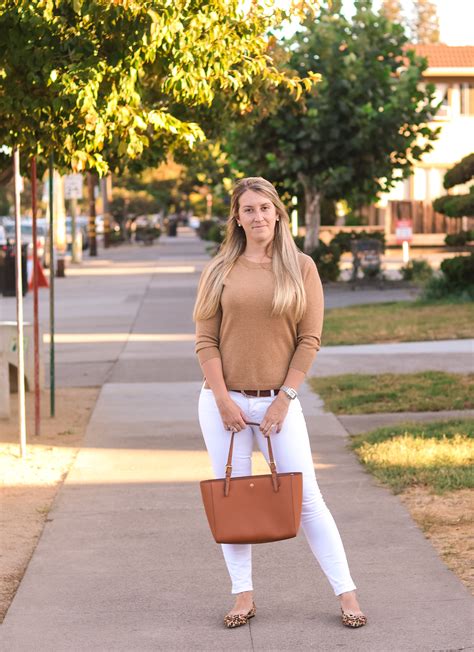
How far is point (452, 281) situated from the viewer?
901 inches

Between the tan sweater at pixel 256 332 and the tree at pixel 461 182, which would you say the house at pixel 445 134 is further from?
the tan sweater at pixel 256 332

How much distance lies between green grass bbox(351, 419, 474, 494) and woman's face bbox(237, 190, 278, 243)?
311cm

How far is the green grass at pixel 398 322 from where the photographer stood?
Answer: 17.5m

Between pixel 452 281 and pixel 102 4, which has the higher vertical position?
pixel 102 4

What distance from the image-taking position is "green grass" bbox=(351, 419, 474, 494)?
8.23 metres

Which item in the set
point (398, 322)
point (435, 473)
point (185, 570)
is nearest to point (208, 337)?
point (185, 570)

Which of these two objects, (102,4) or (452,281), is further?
(452,281)

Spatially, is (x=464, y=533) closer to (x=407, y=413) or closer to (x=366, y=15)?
(x=407, y=413)

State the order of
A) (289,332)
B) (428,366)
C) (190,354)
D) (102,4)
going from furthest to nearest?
1. (190,354)
2. (428,366)
3. (102,4)
4. (289,332)

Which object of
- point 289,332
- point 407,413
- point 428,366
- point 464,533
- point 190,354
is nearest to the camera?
point 289,332

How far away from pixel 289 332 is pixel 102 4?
3760 millimetres

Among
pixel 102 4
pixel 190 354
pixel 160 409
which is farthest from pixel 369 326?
pixel 102 4

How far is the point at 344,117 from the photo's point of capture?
27.7 m

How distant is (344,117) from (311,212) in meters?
2.86
